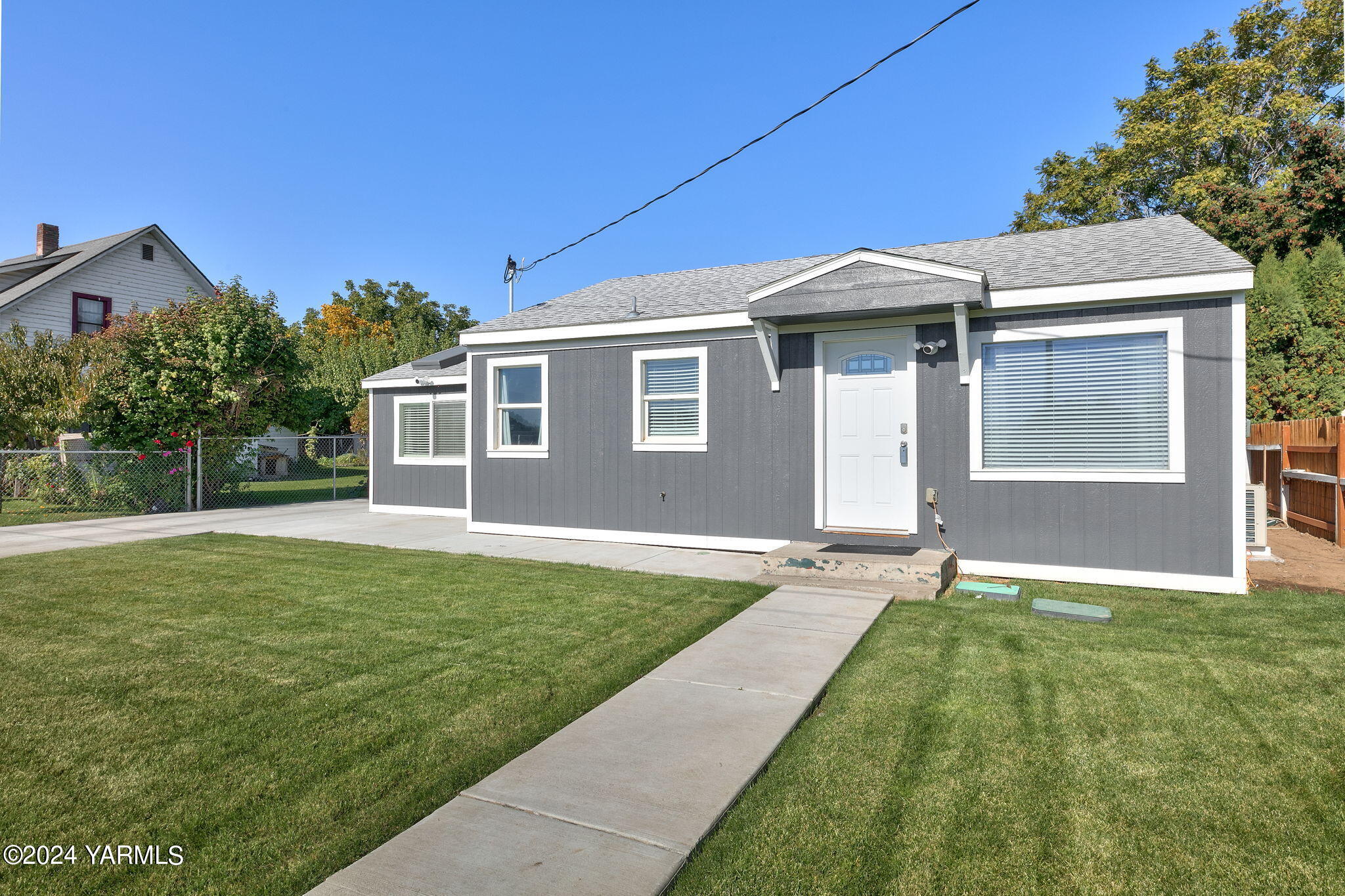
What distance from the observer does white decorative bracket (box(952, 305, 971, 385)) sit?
6500 mm

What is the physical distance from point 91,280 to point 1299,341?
29.1 m

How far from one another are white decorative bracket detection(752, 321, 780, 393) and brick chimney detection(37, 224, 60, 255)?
25223 millimetres

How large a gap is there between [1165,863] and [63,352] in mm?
16929

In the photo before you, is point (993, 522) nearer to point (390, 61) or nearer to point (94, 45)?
point (390, 61)

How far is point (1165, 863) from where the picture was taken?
6.86ft

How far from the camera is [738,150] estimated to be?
906cm

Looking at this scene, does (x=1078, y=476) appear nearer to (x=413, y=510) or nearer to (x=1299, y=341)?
(x=413, y=510)

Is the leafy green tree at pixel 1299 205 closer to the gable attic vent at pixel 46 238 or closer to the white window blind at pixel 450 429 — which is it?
the white window blind at pixel 450 429

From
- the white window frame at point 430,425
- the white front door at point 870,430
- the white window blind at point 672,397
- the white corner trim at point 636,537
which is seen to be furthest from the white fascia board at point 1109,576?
the white window frame at point 430,425

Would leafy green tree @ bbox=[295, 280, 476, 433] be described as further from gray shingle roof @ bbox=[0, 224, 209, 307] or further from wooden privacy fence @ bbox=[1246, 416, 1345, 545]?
wooden privacy fence @ bbox=[1246, 416, 1345, 545]

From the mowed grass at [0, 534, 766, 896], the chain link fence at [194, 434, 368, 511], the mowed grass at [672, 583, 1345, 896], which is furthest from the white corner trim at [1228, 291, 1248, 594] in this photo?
the chain link fence at [194, 434, 368, 511]

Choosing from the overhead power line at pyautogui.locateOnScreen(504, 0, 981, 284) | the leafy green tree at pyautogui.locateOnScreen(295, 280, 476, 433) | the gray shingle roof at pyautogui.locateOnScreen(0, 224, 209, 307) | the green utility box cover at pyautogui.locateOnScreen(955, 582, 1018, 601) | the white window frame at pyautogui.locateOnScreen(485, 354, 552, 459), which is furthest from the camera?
the leafy green tree at pyautogui.locateOnScreen(295, 280, 476, 433)

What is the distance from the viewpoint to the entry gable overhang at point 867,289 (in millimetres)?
6441

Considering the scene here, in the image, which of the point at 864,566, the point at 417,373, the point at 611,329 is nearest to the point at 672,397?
the point at 611,329
